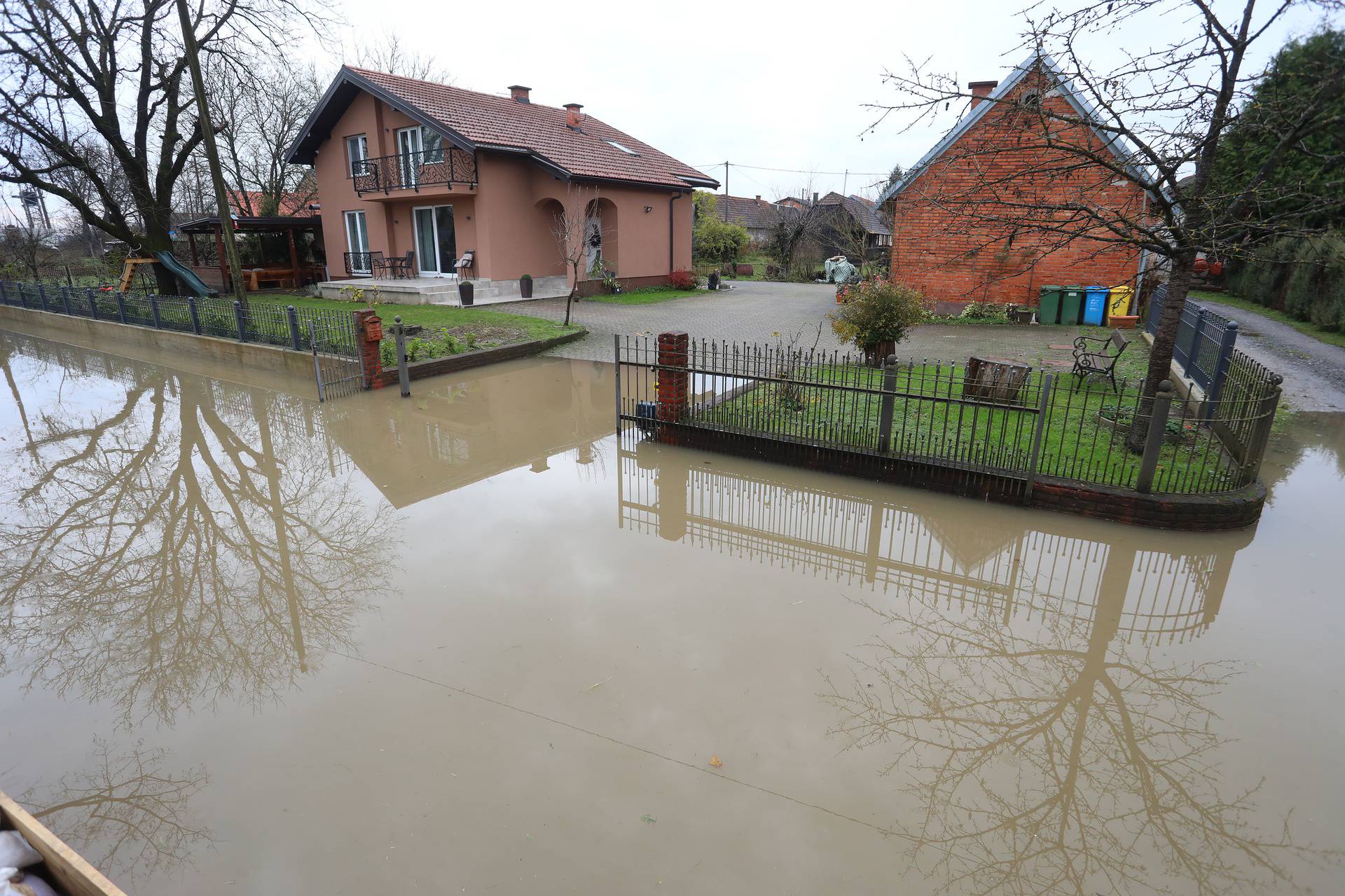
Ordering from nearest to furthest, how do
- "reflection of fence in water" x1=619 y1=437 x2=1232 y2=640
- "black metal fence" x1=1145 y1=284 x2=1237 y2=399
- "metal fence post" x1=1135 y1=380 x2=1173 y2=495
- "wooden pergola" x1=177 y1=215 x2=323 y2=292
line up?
1. "reflection of fence in water" x1=619 y1=437 x2=1232 y2=640
2. "metal fence post" x1=1135 y1=380 x2=1173 y2=495
3. "black metal fence" x1=1145 y1=284 x2=1237 y2=399
4. "wooden pergola" x1=177 y1=215 x2=323 y2=292

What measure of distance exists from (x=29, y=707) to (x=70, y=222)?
1797 inches

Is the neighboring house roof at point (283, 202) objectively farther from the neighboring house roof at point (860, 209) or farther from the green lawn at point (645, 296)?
the neighboring house roof at point (860, 209)

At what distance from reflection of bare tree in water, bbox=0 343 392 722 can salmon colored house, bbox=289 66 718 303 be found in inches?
495

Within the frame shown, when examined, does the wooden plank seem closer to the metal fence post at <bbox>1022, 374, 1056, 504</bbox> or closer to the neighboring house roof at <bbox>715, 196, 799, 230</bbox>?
the metal fence post at <bbox>1022, 374, 1056, 504</bbox>

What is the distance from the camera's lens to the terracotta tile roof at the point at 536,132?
66.9 ft

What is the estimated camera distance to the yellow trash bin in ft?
54.3

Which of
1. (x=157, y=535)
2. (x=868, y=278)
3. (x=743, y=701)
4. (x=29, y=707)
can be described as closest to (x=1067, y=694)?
(x=743, y=701)

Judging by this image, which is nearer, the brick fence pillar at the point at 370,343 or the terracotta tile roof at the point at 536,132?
the brick fence pillar at the point at 370,343

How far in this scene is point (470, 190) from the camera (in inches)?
783

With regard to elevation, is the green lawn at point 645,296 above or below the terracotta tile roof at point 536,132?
below

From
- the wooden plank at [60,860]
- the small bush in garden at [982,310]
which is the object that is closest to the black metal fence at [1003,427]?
the wooden plank at [60,860]

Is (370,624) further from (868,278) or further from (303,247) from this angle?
(303,247)

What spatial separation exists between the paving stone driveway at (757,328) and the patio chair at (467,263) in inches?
71.3

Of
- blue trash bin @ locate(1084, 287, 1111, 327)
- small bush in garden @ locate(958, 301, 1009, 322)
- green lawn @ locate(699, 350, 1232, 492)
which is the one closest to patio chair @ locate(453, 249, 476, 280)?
green lawn @ locate(699, 350, 1232, 492)
